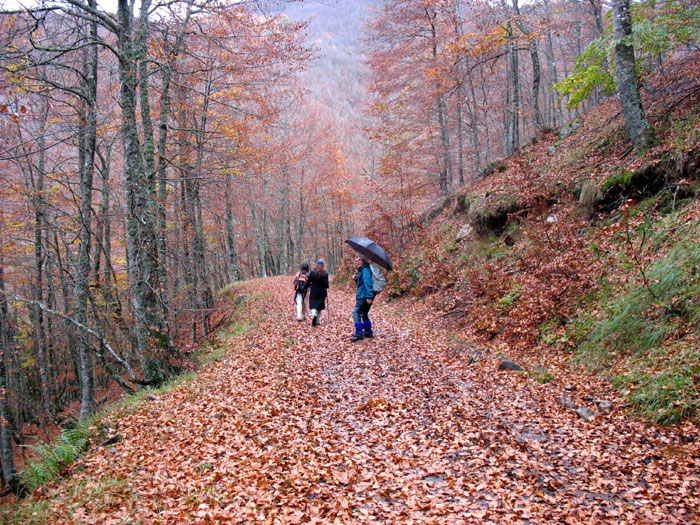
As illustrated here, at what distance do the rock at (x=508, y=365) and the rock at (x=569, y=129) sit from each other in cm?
984

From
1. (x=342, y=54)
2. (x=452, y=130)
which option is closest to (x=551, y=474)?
(x=452, y=130)

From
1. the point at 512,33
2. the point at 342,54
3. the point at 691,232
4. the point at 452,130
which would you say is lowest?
the point at 691,232

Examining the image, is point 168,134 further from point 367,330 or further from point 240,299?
point 367,330

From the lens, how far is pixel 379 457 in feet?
15.1

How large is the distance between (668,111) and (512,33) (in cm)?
882

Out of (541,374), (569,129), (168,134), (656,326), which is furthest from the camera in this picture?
(168,134)

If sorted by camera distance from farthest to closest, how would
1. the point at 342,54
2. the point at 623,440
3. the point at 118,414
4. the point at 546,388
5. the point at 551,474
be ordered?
the point at 342,54 < the point at 118,414 < the point at 546,388 < the point at 623,440 < the point at 551,474

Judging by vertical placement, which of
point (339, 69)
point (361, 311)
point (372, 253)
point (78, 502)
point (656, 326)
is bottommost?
point (78, 502)

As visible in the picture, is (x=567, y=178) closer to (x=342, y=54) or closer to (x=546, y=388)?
(x=546, y=388)

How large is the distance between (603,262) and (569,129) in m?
8.08

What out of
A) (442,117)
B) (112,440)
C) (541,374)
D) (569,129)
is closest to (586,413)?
(541,374)

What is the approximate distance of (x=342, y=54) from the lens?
59.9m

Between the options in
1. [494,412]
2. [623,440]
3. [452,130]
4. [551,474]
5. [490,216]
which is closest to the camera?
[551,474]

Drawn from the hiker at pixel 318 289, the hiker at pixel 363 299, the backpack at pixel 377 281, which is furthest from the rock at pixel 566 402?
the hiker at pixel 318 289
